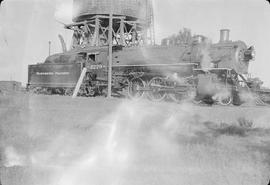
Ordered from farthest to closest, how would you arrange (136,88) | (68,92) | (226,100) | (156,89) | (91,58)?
(91,58) → (68,92) → (136,88) → (156,89) → (226,100)

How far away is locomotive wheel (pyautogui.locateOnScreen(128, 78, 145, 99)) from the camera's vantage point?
475 inches

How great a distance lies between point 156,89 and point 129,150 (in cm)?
781

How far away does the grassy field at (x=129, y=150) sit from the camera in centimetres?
314

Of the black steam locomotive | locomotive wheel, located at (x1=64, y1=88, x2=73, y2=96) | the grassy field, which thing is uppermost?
the black steam locomotive

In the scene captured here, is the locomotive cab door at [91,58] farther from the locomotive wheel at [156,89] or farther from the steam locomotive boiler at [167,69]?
the locomotive wheel at [156,89]

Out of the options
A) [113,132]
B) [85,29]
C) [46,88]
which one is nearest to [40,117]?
[113,132]

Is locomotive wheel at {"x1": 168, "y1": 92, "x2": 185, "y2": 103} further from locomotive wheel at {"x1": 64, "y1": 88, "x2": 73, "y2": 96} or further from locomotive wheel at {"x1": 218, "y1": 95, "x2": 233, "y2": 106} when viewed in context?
locomotive wheel at {"x1": 64, "y1": 88, "x2": 73, "y2": 96}

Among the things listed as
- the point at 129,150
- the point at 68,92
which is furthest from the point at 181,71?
the point at 129,150

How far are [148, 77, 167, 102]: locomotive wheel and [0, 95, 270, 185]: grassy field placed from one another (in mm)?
5402

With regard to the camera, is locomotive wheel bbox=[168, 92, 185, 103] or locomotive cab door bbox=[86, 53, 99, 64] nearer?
locomotive wheel bbox=[168, 92, 185, 103]

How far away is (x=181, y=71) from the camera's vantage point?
11.4 metres

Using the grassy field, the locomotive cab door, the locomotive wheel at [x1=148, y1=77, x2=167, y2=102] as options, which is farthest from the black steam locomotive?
the grassy field

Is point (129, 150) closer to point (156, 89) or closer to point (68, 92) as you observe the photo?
point (156, 89)

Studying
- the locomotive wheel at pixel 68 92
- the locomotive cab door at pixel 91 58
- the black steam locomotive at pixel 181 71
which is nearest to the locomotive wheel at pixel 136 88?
the black steam locomotive at pixel 181 71
